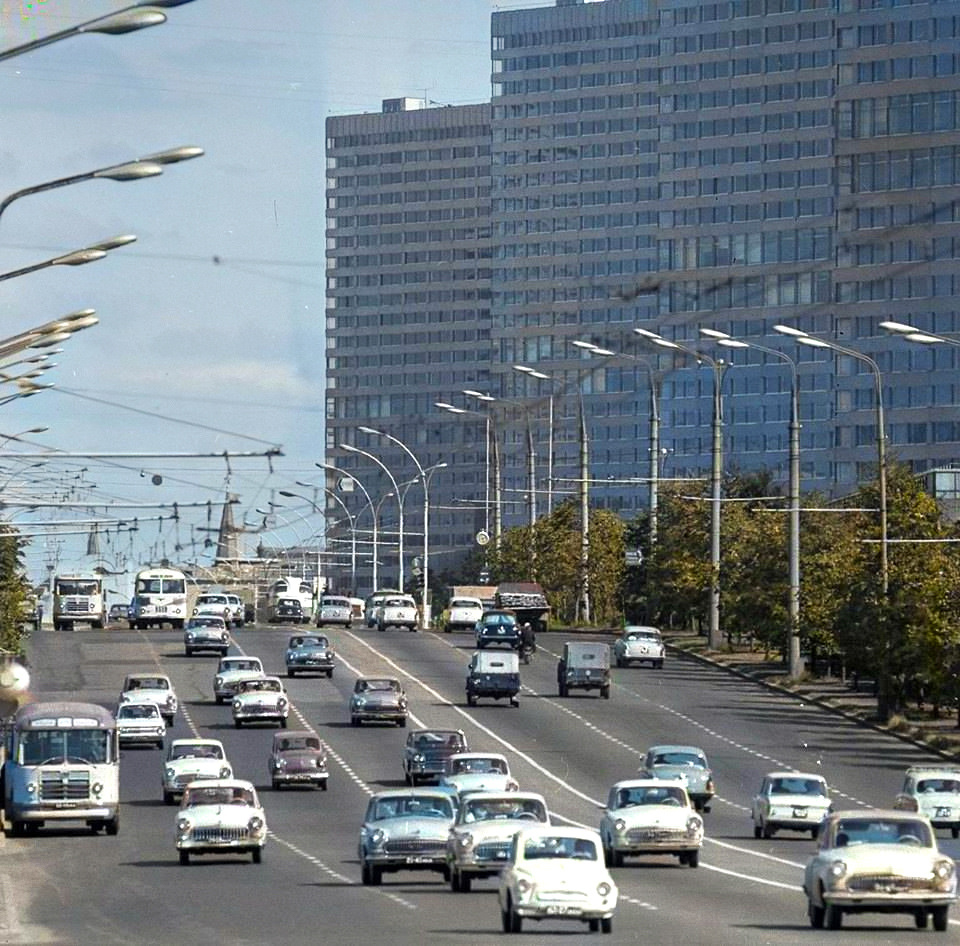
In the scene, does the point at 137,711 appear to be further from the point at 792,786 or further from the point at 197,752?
the point at 792,786

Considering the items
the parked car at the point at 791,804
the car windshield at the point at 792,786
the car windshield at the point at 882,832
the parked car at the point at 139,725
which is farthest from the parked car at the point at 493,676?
the car windshield at the point at 882,832

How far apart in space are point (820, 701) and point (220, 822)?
4807cm

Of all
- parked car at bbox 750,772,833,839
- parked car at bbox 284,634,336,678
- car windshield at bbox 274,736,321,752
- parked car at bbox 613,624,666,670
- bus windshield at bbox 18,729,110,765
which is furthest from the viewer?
parked car at bbox 613,624,666,670

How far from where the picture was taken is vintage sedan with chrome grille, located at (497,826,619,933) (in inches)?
1308

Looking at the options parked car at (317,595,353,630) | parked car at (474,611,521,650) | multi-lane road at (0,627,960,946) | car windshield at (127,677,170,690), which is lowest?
multi-lane road at (0,627,960,946)

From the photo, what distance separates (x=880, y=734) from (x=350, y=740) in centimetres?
1641

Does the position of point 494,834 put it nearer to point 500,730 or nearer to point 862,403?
point 500,730

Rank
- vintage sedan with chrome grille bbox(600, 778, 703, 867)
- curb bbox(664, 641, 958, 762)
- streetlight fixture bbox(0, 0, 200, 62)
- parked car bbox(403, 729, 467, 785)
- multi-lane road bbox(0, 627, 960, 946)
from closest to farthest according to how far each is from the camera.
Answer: streetlight fixture bbox(0, 0, 200, 62) < multi-lane road bbox(0, 627, 960, 946) < vintage sedan with chrome grille bbox(600, 778, 703, 867) < parked car bbox(403, 729, 467, 785) < curb bbox(664, 641, 958, 762)

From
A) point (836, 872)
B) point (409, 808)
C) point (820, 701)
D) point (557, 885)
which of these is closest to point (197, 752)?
point (409, 808)

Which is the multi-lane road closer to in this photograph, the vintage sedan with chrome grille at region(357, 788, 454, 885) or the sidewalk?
the vintage sedan with chrome grille at region(357, 788, 454, 885)

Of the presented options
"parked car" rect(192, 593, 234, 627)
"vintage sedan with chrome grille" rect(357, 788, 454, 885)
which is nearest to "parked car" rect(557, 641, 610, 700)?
"parked car" rect(192, 593, 234, 627)

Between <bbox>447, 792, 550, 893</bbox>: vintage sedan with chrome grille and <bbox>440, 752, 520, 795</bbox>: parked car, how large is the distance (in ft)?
38.9

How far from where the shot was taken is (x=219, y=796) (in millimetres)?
47562

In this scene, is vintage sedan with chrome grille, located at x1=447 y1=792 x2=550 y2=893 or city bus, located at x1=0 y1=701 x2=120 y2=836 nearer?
vintage sedan with chrome grille, located at x1=447 y1=792 x2=550 y2=893
